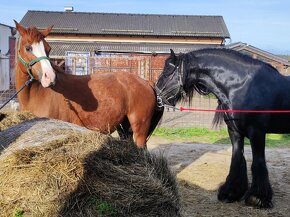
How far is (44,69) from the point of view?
13.1 ft

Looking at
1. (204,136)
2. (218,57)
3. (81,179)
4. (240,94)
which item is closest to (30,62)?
(81,179)

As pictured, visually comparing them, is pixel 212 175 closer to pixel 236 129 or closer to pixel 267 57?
pixel 236 129

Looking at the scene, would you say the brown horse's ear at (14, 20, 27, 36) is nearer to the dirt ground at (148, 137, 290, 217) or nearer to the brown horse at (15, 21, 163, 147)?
the brown horse at (15, 21, 163, 147)

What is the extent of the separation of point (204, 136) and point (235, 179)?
4991mm

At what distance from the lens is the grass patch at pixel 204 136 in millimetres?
9391

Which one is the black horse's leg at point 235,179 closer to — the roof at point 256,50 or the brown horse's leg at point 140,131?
the brown horse's leg at point 140,131

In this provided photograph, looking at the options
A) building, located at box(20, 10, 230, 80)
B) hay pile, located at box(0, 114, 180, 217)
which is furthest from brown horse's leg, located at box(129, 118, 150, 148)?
building, located at box(20, 10, 230, 80)

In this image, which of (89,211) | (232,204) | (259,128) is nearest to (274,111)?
(259,128)

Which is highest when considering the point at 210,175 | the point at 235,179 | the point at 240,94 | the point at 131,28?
the point at 131,28

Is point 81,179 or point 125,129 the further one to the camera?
point 125,129

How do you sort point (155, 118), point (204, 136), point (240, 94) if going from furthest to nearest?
point (204, 136) → point (155, 118) → point (240, 94)

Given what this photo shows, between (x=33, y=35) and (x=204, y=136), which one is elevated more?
(x=33, y=35)

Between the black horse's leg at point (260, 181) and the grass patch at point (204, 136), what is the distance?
4364mm

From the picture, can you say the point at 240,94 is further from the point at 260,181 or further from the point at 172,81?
the point at 260,181
